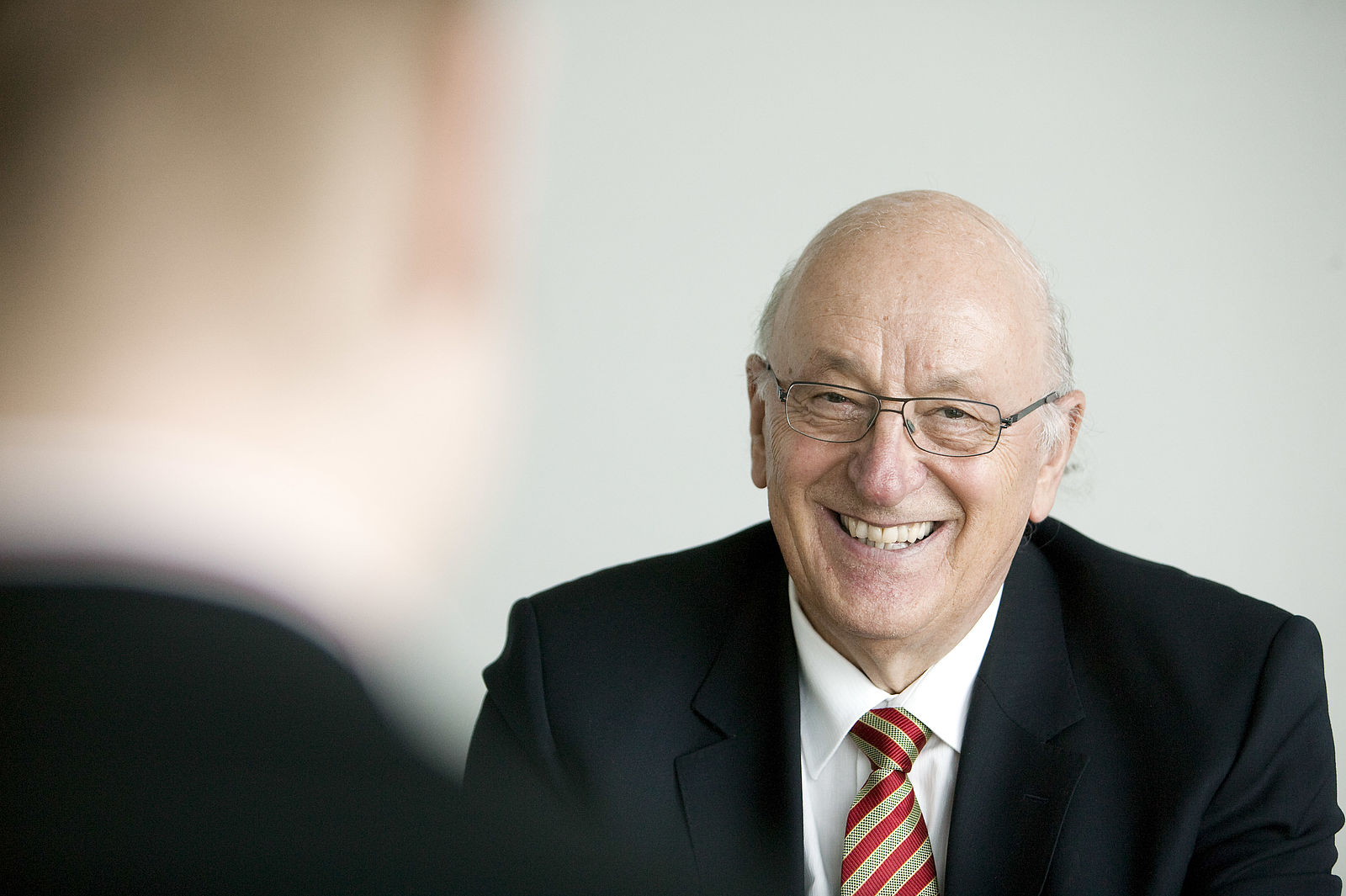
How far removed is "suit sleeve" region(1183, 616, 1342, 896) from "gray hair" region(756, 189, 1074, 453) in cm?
42

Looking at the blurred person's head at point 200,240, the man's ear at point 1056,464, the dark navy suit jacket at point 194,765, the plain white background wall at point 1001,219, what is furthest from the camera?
the plain white background wall at point 1001,219

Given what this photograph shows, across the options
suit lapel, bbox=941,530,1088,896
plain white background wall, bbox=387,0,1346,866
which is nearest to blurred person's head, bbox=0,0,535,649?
suit lapel, bbox=941,530,1088,896

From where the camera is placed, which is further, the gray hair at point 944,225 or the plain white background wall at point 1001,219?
the plain white background wall at point 1001,219

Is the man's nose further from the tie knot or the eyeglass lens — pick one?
the tie knot

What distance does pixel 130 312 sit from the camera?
1.46ft

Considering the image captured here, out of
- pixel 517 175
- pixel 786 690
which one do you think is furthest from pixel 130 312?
pixel 517 175

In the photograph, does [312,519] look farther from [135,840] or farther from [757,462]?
[757,462]

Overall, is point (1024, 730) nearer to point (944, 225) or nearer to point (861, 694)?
point (861, 694)

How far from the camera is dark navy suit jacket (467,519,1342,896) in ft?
4.87

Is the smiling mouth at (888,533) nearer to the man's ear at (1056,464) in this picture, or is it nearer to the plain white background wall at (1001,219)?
the man's ear at (1056,464)

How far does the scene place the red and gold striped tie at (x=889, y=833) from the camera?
1521mm

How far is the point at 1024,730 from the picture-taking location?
1.57 m

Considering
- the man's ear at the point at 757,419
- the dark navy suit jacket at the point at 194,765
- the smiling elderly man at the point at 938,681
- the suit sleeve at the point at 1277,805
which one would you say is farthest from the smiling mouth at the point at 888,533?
the dark navy suit jacket at the point at 194,765

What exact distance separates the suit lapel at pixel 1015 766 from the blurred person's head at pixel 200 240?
1.20 meters
